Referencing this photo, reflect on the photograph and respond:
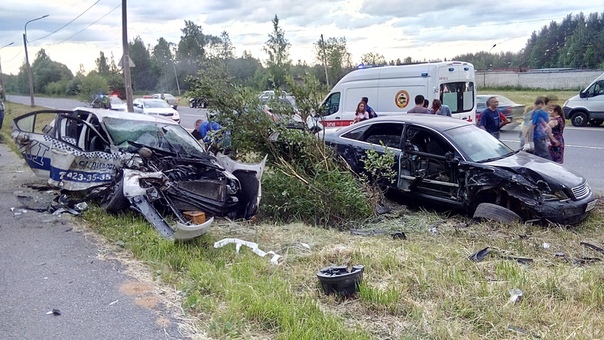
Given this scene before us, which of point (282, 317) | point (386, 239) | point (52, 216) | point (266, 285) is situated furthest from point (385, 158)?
point (52, 216)

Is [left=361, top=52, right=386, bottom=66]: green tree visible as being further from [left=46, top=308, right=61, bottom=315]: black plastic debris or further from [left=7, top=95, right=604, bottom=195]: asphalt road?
[left=46, top=308, right=61, bottom=315]: black plastic debris

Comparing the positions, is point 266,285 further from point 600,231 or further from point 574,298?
point 600,231

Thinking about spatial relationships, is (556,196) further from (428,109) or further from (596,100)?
(596,100)

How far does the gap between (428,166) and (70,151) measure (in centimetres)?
520

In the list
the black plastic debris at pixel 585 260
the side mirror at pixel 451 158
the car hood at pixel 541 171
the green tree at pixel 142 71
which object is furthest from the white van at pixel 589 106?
the green tree at pixel 142 71

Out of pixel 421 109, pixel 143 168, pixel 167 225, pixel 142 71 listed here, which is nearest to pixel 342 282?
pixel 167 225

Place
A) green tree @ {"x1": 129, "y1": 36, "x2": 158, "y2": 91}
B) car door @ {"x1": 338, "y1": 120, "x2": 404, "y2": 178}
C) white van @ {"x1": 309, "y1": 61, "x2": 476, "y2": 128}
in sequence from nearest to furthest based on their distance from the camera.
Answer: car door @ {"x1": 338, "y1": 120, "x2": 404, "y2": 178}, white van @ {"x1": 309, "y1": 61, "x2": 476, "y2": 128}, green tree @ {"x1": 129, "y1": 36, "x2": 158, "y2": 91}

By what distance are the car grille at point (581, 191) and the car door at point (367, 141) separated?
2315 mm

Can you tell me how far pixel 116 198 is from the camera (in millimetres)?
6422

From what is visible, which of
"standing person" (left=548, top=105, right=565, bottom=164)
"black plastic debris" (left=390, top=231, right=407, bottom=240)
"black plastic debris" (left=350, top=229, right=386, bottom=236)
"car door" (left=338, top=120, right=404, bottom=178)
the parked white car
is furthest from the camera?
the parked white car

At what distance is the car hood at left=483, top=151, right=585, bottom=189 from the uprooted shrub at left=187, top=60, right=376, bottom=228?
1.86 m

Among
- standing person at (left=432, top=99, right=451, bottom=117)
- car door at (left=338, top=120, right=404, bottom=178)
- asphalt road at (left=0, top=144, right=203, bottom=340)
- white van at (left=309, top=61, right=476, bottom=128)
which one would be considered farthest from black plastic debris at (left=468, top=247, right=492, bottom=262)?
white van at (left=309, top=61, right=476, bottom=128)

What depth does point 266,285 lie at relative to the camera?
169 inches

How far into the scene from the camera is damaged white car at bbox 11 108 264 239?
6.30 metres
